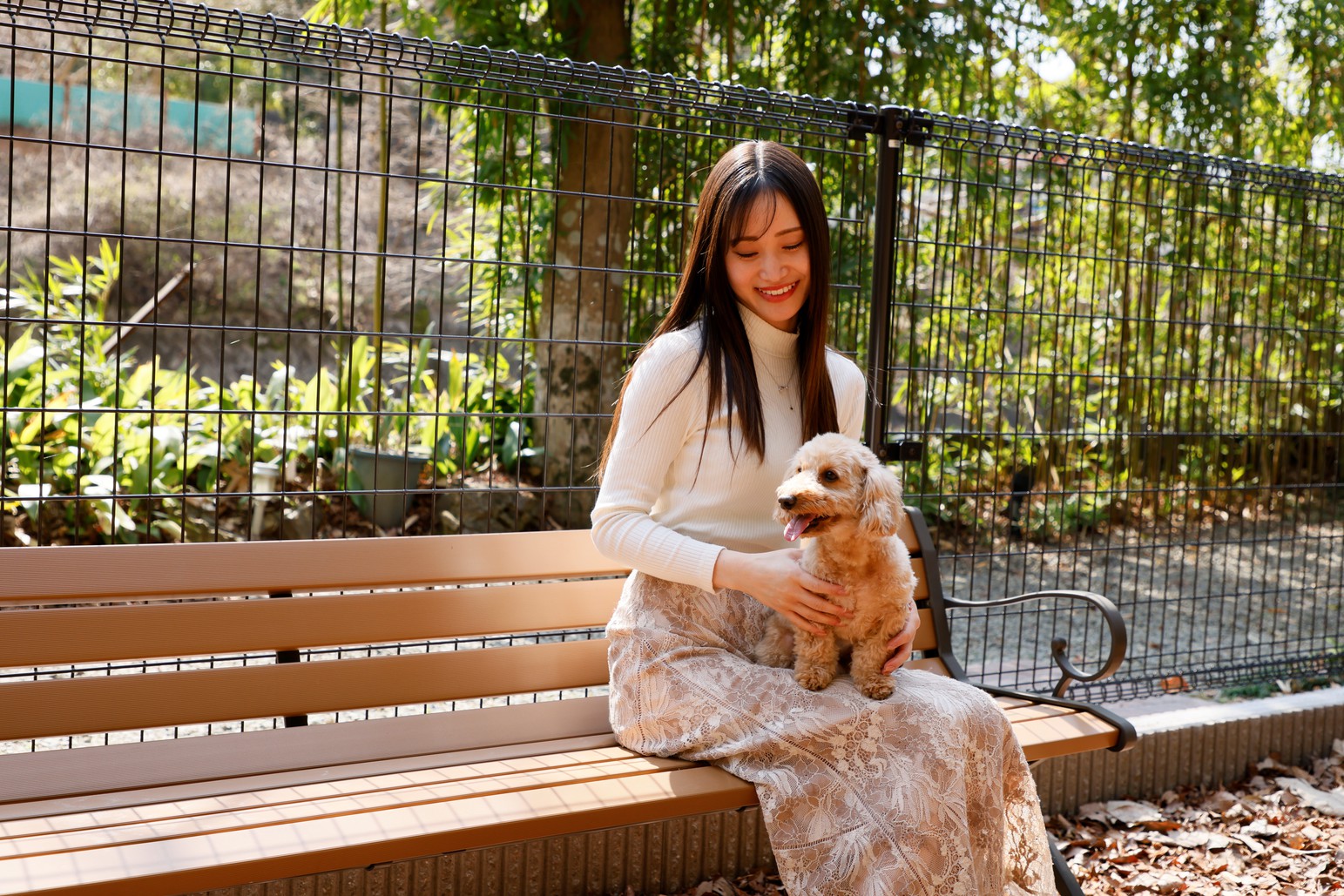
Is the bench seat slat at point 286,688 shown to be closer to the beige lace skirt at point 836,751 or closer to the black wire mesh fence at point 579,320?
the beige lace skirt at point 836,751

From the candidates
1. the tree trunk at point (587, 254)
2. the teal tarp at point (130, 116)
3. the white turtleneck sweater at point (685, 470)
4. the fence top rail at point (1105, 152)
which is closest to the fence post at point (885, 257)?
the fence top rail at point (1105, 152)

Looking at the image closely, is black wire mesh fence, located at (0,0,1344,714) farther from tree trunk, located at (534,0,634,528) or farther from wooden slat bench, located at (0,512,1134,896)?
wooden slat bench, located at (0,512,1134,896)

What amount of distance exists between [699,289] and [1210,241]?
6.44 m

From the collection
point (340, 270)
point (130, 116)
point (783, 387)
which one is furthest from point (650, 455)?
point (130, 116)

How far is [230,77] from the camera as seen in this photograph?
2582 mm

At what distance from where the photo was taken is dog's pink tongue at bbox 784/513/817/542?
2137 mm

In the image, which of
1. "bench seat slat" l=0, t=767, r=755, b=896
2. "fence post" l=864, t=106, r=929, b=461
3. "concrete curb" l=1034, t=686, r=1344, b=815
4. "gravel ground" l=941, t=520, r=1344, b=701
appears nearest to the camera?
"bench seat slat" l=0, t=767, r=755, b=896

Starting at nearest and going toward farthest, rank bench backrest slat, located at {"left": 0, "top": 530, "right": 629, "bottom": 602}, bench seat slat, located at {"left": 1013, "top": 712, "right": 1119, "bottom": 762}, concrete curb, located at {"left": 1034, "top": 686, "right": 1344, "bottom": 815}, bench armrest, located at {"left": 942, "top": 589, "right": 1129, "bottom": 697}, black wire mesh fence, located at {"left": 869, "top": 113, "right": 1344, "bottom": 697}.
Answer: bench backrest slat, located at {"left": 0, "top": 530, "right": 629, "bottom": 602}, bench seat slat, located at {"left": 1013, "top": 712, "right": 1119, "bottom": 762}, bench armrest, located at {"left": 942, "top": 589, "right": 1129, "bottom": 697}, concrete curb, located at {"left": 1034, "top": 686, "right": 1344, "bottom": 815}, black wire mesh fence, located at {"left": 869, "top": 113, "right": 1344, "bottom": 697}

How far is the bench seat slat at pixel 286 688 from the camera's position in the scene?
2.33 metres

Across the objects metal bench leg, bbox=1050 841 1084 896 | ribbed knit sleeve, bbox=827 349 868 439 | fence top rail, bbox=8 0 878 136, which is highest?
fence top rail, bbox=8 0 878 136

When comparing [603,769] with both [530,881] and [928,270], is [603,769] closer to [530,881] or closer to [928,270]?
[530,881]

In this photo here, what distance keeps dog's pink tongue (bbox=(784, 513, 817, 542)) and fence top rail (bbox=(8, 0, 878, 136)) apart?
1.54 m

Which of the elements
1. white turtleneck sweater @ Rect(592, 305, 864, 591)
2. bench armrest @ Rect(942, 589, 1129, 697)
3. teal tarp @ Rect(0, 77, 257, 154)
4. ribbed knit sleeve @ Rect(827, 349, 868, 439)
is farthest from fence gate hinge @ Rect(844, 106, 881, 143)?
teal tarp @ Rect(0, 77, 257, 154)

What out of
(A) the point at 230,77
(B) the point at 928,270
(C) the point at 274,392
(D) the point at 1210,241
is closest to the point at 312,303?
(C) the point at 274,392
